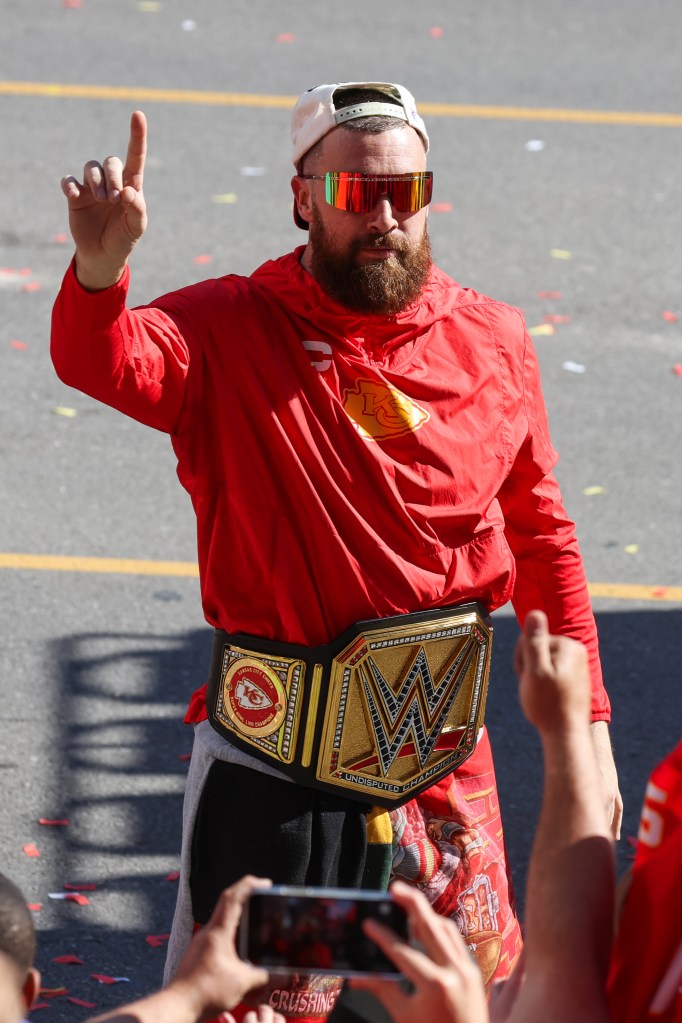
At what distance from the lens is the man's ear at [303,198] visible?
11.1 ft

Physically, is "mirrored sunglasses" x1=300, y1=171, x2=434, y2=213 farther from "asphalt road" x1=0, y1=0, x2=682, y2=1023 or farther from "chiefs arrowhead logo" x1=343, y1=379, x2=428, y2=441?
"asphalt road" x1=0, y1=0, x2=682, y2=1023

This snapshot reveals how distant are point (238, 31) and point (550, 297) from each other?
3936mm

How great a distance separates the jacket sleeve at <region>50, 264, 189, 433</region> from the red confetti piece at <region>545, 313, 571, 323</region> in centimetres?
490

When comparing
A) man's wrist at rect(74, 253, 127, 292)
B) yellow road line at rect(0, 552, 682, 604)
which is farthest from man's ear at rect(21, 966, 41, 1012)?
yellow road line at rect(0, 552, 682, 604)

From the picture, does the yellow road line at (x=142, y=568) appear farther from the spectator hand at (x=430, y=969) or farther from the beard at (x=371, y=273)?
the spectator hand at (x=430, y=969)

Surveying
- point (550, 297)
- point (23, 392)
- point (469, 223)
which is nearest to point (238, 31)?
point (469, 223)

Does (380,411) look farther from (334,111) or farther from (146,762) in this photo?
(146,762)

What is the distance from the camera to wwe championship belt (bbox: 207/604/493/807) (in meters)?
3.11

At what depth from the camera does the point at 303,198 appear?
3.42 m

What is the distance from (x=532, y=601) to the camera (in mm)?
3549

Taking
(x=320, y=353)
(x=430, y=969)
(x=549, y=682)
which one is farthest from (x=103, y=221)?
(x=430, y=969)

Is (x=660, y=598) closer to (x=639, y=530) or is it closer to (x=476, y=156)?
(x=639, y=530)

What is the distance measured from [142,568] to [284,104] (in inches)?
183

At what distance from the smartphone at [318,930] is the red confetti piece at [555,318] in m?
6.01
